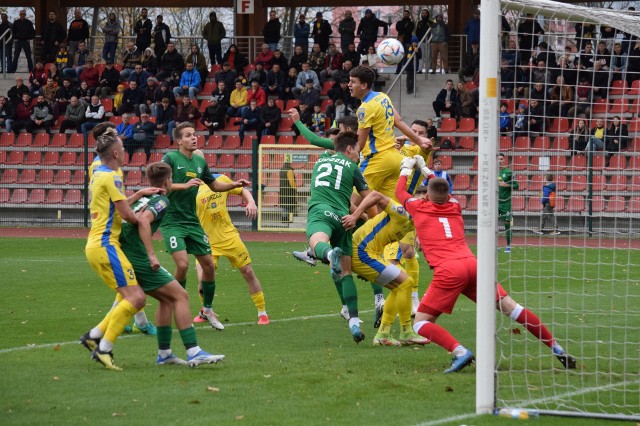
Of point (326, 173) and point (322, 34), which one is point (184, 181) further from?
point (322, 34)

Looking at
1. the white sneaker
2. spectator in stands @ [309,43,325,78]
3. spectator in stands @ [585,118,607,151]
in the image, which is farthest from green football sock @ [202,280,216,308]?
spectator in stands @ [309,43,325,78]

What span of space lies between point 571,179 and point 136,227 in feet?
33.2

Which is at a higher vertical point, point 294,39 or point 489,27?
point 294,39

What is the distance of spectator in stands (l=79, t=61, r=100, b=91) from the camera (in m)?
32.8

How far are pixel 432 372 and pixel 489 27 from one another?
10.0 feet

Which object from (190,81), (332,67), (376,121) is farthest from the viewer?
(190,81)

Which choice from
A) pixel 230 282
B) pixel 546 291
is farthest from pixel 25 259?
pixel 546 291

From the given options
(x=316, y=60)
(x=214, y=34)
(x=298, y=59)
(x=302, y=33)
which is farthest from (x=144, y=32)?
(x=316, y=60)

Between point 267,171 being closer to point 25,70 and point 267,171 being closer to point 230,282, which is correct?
point 230,282

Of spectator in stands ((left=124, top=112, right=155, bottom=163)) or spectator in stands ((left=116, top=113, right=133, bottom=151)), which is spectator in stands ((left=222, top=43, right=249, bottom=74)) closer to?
spectator in stands ((left=124, top=112, right=155, bottom=163))

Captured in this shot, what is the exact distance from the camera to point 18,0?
1431 inches

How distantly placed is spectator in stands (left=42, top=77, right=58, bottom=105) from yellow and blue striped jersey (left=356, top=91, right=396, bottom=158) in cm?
2309

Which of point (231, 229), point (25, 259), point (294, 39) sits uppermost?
point (294, 39)

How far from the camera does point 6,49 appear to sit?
36219mm
